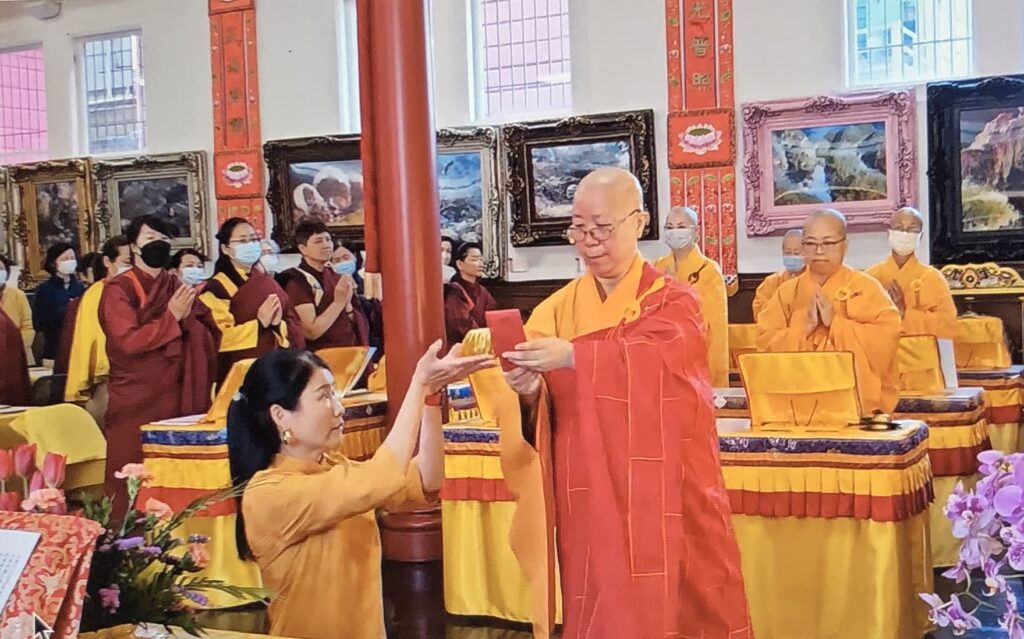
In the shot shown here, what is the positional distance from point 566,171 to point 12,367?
4466 mm

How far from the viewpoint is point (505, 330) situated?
2.69m

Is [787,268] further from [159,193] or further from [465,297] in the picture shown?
[159,193]

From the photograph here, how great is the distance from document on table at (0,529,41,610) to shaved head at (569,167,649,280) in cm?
160

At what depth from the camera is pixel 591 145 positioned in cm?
947

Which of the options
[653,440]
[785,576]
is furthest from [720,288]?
[653,440]

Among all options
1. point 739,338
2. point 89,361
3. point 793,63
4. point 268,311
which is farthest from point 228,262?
point 793,63

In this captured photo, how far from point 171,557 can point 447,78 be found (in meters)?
8.43

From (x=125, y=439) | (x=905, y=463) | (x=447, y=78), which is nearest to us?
(x=905, y=463)

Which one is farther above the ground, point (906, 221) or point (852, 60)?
point (852, 60)

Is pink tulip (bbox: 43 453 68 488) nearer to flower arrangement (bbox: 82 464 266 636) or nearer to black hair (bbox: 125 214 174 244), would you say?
flower arrangement (bbox: 82 464 266 636)

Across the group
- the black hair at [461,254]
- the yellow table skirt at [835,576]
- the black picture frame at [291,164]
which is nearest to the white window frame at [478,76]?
the black picture frame at [291,164]

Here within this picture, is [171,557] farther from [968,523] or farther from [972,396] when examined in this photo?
[972,396]

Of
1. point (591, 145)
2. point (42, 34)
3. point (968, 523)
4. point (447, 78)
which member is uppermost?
point (42, 34)

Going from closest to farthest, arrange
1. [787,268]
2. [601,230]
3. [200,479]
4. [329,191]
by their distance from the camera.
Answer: [601,230] < [200,479] < [787,268] < [329,191]
